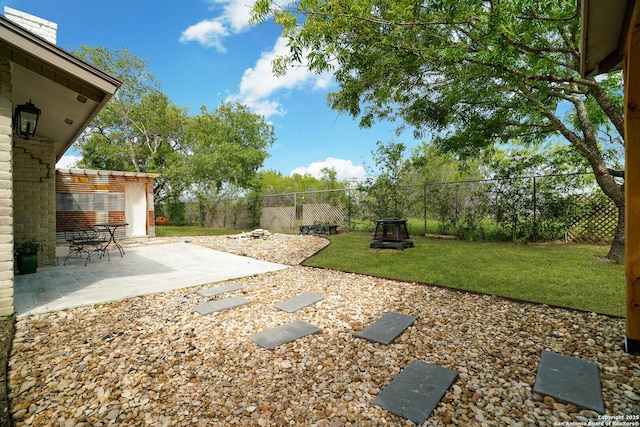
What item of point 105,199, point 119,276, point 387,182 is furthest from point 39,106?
point 387,182

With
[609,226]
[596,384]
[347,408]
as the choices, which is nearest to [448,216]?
[609,226]

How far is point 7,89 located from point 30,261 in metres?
3.22

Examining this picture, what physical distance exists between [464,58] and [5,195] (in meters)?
5.41

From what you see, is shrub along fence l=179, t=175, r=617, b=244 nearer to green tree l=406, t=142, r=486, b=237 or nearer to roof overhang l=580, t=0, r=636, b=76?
green tree l=406, t=142, r=486, b=237

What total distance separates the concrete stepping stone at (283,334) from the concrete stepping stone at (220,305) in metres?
0.80

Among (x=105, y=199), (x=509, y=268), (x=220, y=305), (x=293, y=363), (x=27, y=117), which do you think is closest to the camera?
(x=293, y=363)

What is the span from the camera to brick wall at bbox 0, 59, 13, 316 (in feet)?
9.56

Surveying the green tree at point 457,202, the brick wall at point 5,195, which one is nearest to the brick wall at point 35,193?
the brick wall at point 5,195

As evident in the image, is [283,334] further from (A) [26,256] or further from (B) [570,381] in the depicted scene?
(A) [26,256]

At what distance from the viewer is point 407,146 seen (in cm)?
970

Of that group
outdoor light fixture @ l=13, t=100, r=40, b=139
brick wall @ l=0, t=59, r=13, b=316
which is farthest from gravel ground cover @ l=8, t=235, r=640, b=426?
outdoor light fixture @ l=13, t=100, r=40, b=139

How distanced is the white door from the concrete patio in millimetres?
4997

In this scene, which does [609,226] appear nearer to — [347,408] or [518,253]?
[518,253]

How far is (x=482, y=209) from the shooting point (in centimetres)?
798
